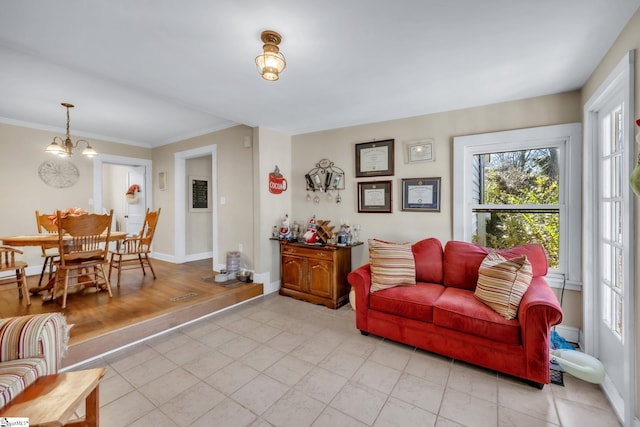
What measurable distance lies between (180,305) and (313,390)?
1.80 m

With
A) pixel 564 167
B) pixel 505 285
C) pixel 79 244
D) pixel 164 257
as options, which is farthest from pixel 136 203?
pixel 564 167

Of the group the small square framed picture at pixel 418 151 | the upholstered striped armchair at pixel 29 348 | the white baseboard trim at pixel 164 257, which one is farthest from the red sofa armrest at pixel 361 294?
the white baseboard trim at pixel 164 257

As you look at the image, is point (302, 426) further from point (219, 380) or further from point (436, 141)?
point (436, 141)

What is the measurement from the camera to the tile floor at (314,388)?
164 centimetres

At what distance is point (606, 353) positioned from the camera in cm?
204

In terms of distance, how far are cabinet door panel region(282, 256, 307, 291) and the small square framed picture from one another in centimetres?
184

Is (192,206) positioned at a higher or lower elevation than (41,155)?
lower

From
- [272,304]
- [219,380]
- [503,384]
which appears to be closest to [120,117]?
[272,304]

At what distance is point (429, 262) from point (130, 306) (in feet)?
10.3

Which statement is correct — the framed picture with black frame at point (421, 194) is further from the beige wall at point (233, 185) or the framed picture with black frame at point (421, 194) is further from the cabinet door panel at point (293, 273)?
the beige wall at point (233, 185)

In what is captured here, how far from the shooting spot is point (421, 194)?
3.21 metres

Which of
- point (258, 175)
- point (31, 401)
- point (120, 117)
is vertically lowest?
point (31, 401)

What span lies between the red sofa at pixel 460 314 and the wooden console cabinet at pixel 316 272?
0.65 metres

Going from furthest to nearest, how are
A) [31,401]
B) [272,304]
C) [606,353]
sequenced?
1. [272,304]
2. [606,353]
3. [31,401]
